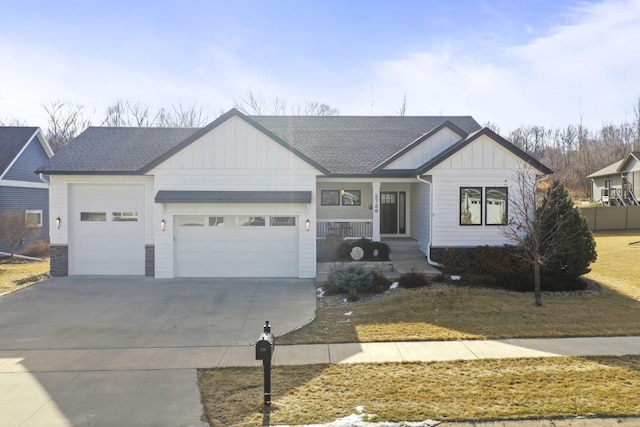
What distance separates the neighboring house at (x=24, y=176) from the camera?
23.2 m

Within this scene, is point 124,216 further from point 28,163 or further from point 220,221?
point 28,163

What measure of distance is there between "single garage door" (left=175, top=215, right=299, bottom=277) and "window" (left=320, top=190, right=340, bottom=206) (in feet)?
13.6

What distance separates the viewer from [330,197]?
19.1 meters

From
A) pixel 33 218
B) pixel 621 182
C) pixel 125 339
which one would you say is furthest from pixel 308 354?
pixel 621 182

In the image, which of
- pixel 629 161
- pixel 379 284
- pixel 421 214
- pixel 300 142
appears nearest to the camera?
pixel 379 284

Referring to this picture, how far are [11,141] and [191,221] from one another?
16701 mm

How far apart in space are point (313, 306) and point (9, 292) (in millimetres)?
9527

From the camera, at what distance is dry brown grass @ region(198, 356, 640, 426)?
5.34m

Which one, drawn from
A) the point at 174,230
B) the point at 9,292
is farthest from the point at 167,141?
the point at 9,292

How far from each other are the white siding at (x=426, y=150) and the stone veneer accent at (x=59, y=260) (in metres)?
12.1

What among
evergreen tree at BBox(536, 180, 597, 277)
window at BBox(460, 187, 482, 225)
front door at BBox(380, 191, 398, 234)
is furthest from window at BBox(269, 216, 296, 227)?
evergreen tree at BBox(536, 180, 597, 277)

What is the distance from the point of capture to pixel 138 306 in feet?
37.6

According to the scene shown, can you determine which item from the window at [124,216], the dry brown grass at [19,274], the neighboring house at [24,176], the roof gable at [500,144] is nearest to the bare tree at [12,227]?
the dry brown grass at [19,274]

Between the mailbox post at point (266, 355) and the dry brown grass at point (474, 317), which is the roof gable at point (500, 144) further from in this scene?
the mailbox post at point (266, 355)
